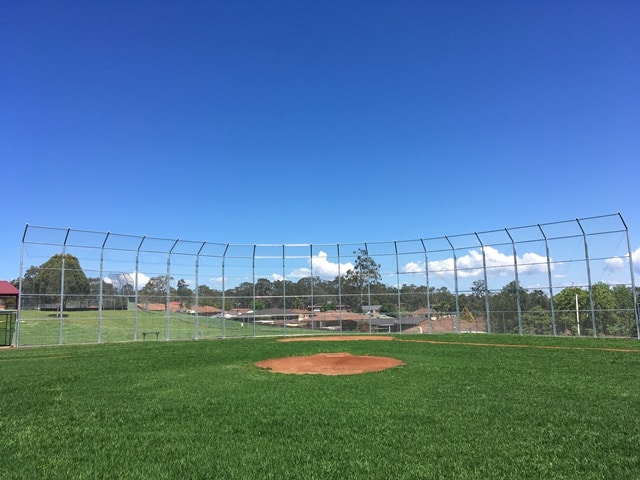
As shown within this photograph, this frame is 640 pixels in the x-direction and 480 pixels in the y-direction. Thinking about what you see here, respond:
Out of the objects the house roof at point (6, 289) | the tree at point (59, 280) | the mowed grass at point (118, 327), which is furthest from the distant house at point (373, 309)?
the house roof at point (6, 289)

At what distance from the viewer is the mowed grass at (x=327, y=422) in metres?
5.39

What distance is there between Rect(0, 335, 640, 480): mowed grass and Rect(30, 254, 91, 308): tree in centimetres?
1028

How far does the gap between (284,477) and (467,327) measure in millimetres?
25449

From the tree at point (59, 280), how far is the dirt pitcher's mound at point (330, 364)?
14305 mm

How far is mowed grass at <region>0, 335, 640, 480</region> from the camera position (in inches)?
212

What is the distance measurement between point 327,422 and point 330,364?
7289 millimetres

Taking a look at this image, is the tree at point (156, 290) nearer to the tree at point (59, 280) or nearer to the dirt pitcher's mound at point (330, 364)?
the tree at point (59, 280)

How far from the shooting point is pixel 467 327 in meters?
28.3

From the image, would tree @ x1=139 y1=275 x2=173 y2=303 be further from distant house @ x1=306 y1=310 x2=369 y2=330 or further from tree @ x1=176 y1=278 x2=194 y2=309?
distant house @ x1=306 y1=310 x2=369 y2=330

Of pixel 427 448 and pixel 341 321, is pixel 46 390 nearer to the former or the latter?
pixel 427 448

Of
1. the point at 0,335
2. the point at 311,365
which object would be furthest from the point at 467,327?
the point at 0,335

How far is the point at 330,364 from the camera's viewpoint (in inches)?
576

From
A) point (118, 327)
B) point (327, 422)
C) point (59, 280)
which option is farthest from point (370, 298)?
point (327, 422)

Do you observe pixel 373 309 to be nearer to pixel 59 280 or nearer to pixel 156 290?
pixel 156 290
